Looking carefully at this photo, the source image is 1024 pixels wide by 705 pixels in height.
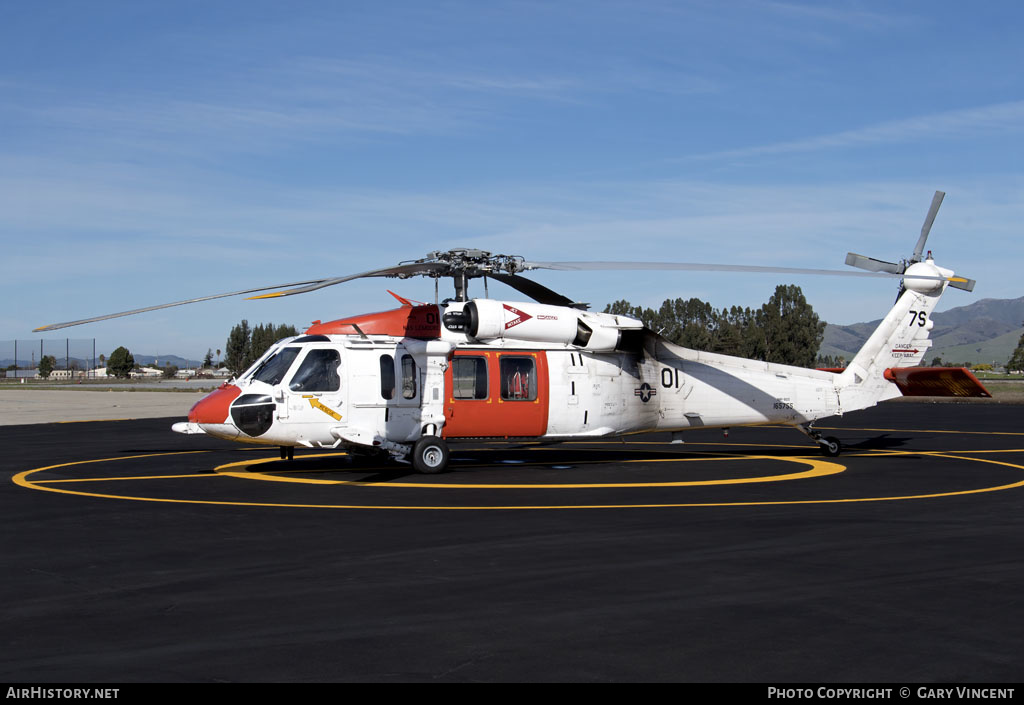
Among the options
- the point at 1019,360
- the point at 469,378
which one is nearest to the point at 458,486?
the point at 469,378

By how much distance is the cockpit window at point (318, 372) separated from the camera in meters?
19.0

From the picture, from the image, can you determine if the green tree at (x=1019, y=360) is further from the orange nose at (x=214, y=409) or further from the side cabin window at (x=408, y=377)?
the orange nose at (x=214, y=409)

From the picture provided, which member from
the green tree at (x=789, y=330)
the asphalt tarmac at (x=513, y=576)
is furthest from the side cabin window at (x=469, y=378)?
the green tree at (x=789, y=330)

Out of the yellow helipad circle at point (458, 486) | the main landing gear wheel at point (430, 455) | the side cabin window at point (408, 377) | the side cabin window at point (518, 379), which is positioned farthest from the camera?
the side cabin window at point (518, 379)

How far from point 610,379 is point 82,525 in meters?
12.1

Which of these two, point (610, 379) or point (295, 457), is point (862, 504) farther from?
point (295, 457)

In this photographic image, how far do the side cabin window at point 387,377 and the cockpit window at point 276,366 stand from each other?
6.08 ft

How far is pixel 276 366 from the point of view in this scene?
1905cm

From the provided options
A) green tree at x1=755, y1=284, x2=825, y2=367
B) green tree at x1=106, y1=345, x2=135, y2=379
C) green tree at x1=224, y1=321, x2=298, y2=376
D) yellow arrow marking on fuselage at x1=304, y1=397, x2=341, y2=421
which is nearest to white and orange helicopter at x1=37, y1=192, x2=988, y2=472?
yellow arrow marking on fuselage at x1=304, y1=397, x2=341, y2=421

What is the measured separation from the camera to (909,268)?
22688mm

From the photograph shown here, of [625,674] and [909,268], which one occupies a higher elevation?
[909,268]

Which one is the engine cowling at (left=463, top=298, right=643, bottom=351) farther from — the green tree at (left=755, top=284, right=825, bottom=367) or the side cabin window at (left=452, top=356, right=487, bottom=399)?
the green tree at (left=755, top=284, right=825, bottom=367)

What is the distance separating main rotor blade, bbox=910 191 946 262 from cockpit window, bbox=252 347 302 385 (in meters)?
15.3

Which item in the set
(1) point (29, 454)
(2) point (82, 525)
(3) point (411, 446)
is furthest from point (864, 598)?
(1) point (29, 454)
